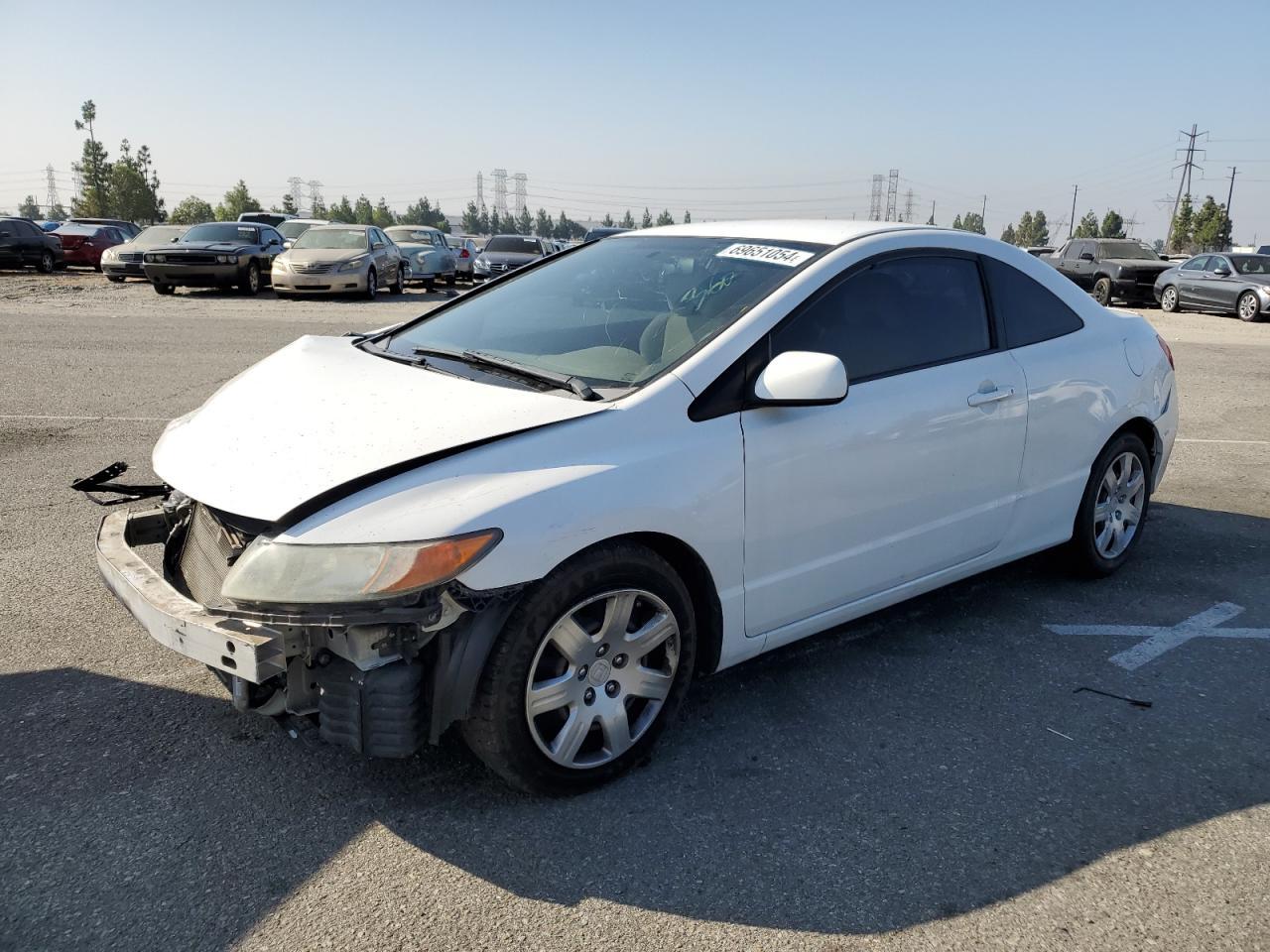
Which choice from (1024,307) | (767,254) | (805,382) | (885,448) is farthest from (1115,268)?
(805,382)

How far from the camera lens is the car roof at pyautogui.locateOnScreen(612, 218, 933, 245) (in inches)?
151

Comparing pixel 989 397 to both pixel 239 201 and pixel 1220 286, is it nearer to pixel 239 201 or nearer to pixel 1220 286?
pixel 1220 286

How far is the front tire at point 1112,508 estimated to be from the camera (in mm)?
4652

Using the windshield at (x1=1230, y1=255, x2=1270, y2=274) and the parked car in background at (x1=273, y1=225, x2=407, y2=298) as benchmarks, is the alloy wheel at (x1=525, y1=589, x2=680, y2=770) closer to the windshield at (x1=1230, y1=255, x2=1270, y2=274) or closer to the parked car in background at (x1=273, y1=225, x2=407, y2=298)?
the parked car in background at (x1=273, y1=225, x2=407, y2=298)

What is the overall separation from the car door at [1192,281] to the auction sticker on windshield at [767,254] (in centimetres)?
2302

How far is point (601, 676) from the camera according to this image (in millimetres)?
2979

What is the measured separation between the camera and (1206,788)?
3145mm

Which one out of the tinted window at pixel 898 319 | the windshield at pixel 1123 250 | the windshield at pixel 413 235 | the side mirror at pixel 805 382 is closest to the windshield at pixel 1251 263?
the windshield at pixel 1123 250

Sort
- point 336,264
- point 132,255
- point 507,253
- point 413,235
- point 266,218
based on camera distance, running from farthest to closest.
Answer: point 266,218 → point 507,253 → point 413,235 → point 132,255 → point 336,264

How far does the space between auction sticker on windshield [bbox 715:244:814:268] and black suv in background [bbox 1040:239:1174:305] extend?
23696 millimetres

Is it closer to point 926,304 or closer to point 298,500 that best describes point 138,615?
point 298,500

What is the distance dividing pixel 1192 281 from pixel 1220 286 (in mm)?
875

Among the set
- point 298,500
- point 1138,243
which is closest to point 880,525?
point 298,500

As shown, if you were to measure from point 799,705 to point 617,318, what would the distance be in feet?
5.02
